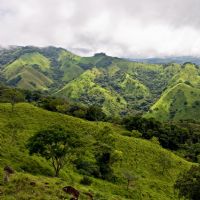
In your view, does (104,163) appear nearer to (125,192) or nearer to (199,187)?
(125,192)

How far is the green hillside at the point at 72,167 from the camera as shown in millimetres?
48375

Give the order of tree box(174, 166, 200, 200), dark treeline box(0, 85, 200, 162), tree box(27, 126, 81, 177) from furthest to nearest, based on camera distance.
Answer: dark treeline box(0, 85, 200, 162) → tree box(27, 126, 81, 177) → tree box(174, 166, 200, 200)

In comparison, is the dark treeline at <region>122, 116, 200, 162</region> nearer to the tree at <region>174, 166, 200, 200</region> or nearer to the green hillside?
the green hillside


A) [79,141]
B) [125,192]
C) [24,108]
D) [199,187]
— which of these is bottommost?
[125,192]

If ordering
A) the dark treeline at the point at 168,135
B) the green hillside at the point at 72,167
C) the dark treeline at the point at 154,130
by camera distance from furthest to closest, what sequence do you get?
the dark treeline at the point at 168,135
the dark treeline at the point at 154,130
the green hillside at the point at 72,167

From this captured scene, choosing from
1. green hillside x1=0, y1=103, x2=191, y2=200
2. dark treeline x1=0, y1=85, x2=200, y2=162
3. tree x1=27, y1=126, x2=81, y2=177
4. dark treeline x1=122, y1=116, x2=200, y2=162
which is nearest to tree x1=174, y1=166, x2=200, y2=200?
green hillside x1=0, y1=103, x2=191, y2=200

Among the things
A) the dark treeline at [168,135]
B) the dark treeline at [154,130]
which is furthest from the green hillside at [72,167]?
the dark treeline at [168,135]

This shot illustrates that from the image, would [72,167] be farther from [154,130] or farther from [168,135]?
[168,135]

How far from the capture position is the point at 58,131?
6856 centimetres

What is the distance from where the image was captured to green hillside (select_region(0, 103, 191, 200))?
4838cm

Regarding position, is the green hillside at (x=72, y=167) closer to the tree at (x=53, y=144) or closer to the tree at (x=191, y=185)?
the tree at (x=53, y=144)

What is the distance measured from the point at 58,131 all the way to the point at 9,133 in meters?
29.6

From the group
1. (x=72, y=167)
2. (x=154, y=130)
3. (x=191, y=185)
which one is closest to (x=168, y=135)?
(x=154, y=130)

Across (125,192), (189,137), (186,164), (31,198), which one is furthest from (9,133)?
(189,137)
